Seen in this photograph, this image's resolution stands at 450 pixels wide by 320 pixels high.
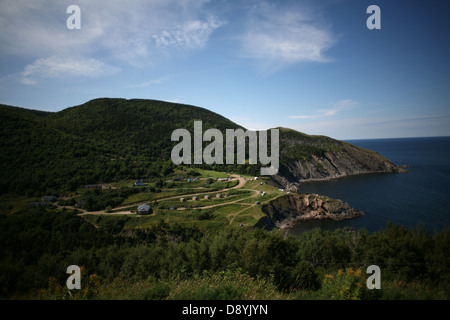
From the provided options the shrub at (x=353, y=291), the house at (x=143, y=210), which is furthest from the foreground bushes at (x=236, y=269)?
the house at (x=143, y=210)

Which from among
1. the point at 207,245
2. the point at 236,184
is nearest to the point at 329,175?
the point at 236,184

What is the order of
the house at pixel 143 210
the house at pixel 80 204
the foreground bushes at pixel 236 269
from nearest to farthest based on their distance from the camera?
the foreground bushes at pixel 236 269
the house at pixel 143 210
the house at pixel 80 204

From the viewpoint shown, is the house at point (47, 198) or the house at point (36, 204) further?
the house at point (47, 198)

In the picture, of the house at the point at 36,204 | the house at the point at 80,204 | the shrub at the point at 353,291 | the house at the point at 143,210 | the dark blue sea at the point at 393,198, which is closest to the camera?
the shrub at the point at 353,291

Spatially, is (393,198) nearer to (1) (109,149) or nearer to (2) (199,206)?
(2) (199,206)

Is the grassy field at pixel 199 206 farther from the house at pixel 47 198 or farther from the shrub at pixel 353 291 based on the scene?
the shrub at pixel 353 291
